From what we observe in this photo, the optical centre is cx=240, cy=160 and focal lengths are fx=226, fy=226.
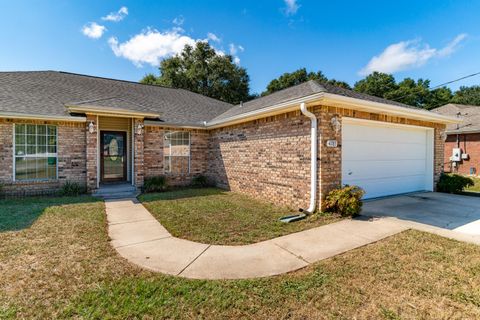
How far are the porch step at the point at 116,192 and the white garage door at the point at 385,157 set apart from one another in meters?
7.48

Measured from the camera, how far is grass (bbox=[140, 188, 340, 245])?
4.43 m

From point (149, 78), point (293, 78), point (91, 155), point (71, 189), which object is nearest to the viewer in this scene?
point (71, 189)

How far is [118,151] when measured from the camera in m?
10.4

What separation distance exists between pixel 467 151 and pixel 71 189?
23756mm

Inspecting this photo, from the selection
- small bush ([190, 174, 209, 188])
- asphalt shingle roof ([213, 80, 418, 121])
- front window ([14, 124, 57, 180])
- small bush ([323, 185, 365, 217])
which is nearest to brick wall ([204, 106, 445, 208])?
small bush ([323, 185, 365, 217])

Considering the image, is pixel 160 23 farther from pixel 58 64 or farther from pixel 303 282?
pixel 303 282

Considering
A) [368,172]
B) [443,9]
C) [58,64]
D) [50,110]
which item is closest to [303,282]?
[368,172]

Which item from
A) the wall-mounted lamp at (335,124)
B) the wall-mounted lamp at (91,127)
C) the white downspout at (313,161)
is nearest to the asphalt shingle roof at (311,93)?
the white downspout at (313,161)

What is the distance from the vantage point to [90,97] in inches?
395

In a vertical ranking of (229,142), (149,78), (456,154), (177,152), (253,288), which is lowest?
(253,288)

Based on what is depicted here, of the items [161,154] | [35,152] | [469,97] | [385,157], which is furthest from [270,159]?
[469,97]

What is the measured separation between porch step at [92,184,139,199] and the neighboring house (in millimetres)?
21179

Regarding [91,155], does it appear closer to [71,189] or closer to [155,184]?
[71,189]

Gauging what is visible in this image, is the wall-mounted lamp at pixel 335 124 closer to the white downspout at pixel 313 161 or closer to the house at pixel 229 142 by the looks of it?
the house at pixel 229 142
